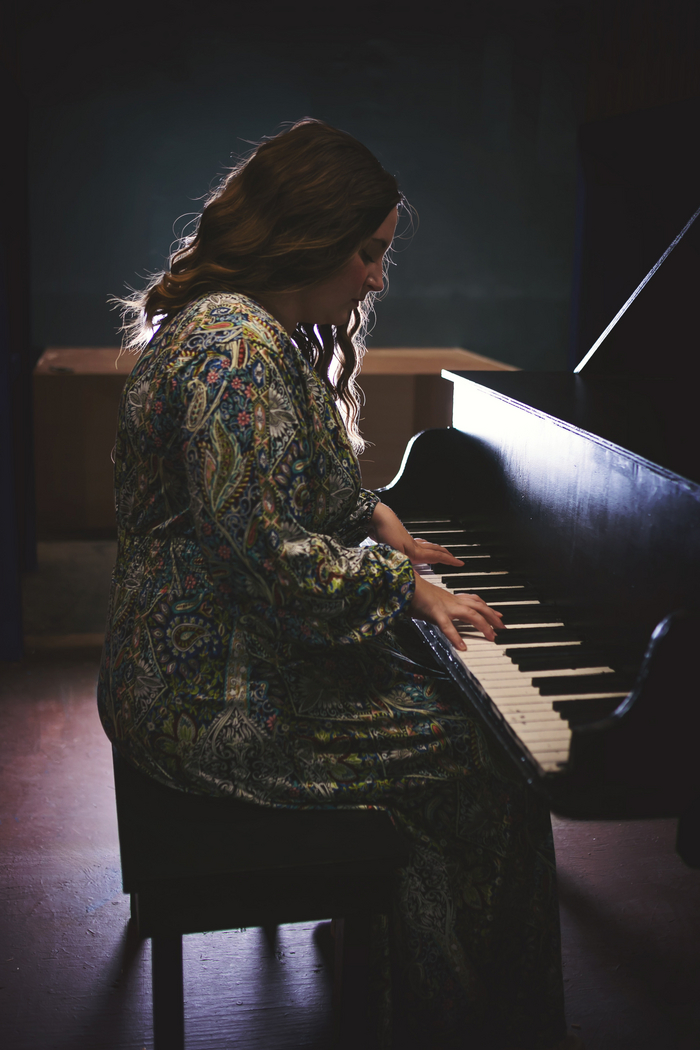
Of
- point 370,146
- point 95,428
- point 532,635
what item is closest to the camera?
point 532,635

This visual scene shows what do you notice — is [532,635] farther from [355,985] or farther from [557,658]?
[355,985]

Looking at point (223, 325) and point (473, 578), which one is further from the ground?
point (223, 325)

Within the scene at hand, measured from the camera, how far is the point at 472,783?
1400mm

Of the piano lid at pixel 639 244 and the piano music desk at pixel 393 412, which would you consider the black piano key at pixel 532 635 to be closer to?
the piano lid at pixel 639 244

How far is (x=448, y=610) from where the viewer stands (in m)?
1.35

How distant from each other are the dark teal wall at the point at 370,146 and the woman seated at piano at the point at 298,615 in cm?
468

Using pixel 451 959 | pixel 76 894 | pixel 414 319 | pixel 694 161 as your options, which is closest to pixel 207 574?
pixel 451 959

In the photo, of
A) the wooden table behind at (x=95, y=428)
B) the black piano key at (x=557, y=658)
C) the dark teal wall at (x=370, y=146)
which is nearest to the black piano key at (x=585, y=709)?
the black piano key at (x=557, y=658)

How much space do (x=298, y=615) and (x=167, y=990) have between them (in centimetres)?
52

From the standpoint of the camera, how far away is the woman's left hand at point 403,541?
1.69 meters

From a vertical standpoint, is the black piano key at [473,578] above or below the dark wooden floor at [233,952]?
above

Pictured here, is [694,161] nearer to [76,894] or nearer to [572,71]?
[76,894]

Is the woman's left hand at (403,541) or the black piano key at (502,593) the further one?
the woman's left hand at (403,541)

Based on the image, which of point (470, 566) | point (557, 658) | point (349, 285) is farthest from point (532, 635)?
point (349, 285)
